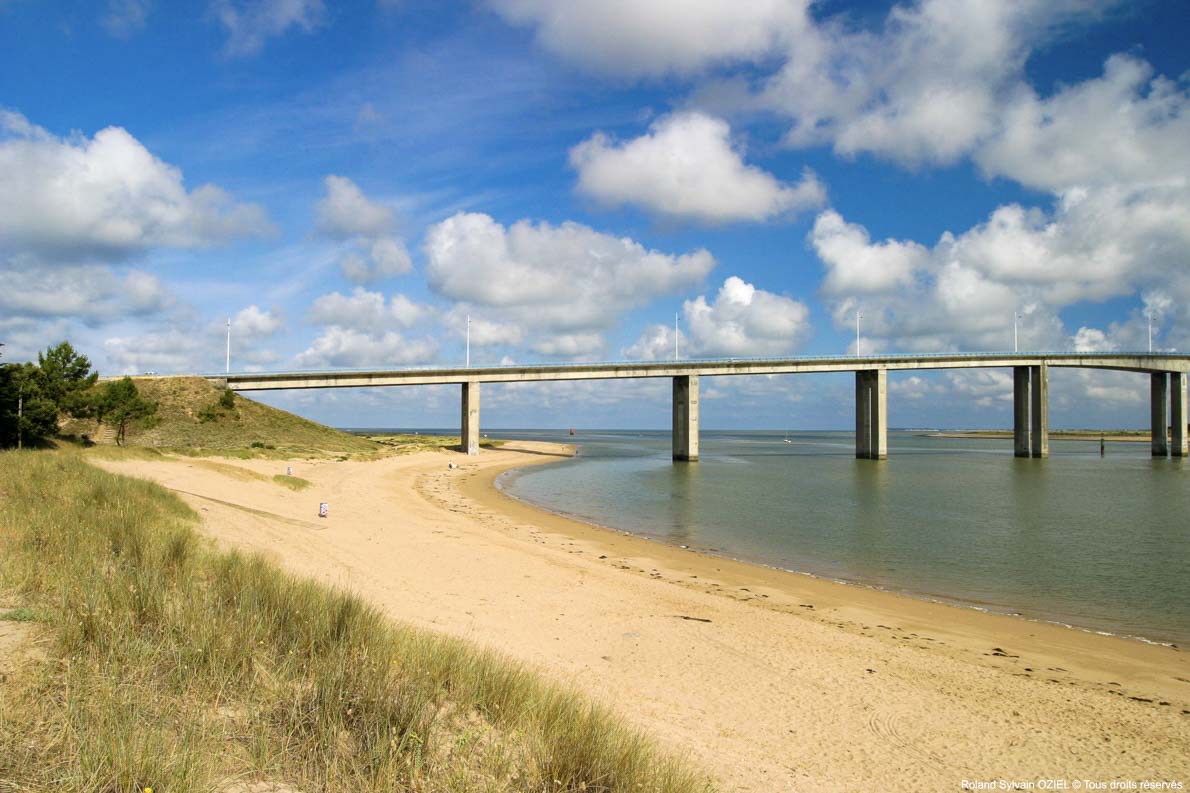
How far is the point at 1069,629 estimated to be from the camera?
13.6 metres

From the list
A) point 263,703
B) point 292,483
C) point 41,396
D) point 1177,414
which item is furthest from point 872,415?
point 263,703

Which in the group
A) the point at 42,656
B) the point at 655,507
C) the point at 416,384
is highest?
the point at 416,384

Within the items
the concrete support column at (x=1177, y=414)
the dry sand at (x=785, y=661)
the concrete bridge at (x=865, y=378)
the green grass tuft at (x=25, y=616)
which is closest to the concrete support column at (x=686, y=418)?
the concrete bridge at (x=865, y=378)

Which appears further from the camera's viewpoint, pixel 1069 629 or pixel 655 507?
pixel 655 507

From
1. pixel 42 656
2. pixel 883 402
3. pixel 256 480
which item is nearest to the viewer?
pixel 42 656

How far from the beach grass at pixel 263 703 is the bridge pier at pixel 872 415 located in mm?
95399

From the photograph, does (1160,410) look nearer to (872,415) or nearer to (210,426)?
(872,415)

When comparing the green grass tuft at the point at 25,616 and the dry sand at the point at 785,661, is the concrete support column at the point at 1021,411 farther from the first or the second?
the green grass tuft at the point at 25,616

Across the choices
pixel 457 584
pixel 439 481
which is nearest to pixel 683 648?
pixel 457 584

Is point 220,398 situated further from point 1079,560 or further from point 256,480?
point 1079,560

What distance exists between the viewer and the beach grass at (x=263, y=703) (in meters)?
3.99

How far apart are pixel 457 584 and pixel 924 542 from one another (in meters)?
19.0

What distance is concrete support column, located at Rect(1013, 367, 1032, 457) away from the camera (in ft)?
320

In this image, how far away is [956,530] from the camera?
28.1m
